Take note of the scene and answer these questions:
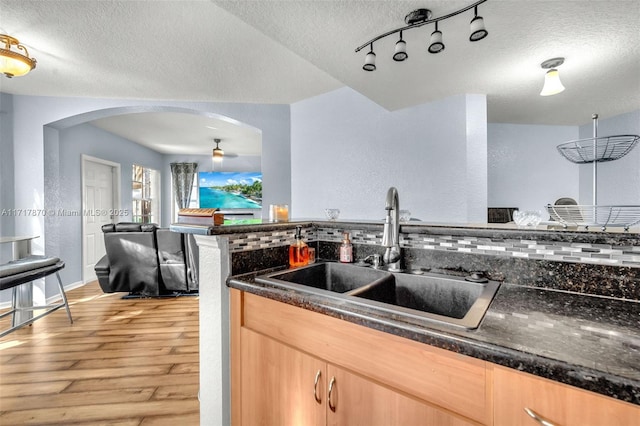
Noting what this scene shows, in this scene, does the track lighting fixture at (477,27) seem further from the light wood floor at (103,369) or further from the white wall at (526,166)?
the white wall at (526,166)

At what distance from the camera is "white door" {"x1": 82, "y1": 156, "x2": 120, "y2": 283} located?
4469 mm

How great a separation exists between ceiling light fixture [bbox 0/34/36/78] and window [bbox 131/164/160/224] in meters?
3.72

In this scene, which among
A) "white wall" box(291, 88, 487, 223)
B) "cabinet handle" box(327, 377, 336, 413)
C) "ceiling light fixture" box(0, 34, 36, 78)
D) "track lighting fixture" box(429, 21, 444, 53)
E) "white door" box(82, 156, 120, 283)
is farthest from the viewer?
"white door" box(82, 156, 120, 283)

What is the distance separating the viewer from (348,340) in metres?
0.87

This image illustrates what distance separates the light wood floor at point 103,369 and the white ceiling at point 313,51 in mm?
2212

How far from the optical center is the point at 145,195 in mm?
6449

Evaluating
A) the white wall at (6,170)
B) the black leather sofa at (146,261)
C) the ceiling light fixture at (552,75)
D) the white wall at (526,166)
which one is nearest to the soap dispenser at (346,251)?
the ceiling light fixture at (552,75)

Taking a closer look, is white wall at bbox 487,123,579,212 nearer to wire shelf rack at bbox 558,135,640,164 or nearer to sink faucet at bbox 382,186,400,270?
wire shelf rack at bbox 558,135,640,164

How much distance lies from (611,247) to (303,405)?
44.1 inches

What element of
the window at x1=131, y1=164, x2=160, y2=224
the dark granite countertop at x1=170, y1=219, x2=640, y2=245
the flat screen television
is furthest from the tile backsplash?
the flat screen television

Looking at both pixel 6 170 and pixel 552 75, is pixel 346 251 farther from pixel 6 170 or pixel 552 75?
pixel 6 170

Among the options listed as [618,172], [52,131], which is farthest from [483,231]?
[52,131]

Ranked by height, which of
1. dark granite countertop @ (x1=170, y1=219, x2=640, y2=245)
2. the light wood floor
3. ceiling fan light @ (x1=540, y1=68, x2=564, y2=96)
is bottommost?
the light wood floor

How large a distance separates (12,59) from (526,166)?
598cm
